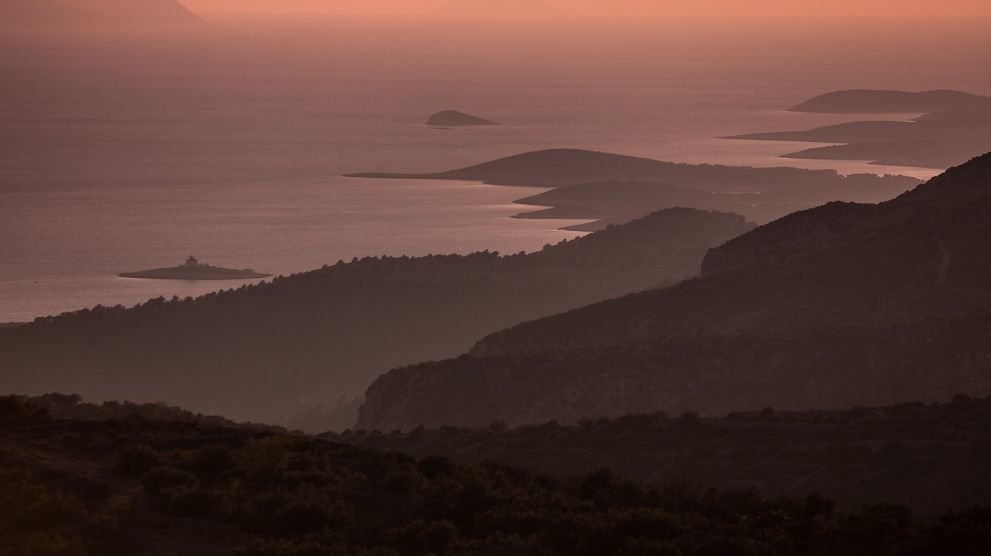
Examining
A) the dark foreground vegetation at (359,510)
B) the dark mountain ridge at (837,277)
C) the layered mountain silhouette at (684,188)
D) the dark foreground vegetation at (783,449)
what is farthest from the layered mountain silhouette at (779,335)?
the layered mountain silhouette at (684,188)

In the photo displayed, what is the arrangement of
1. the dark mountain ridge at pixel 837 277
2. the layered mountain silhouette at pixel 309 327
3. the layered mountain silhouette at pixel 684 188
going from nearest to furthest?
the dark mountain ridge at pixel 837 277
the layered mountain silhouette at pixel 309 327
the layered mountain silhouette at pixel 684 188

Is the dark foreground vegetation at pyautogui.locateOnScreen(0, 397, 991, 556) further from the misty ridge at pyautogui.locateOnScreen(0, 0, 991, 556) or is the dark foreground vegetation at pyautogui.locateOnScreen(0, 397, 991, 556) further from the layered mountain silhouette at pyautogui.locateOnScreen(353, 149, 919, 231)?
the layered mountain silhouette at pyautogui.locateOnScreen(353, 149, 919, 231)

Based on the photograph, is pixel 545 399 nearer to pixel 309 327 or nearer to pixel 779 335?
pixel 779 335

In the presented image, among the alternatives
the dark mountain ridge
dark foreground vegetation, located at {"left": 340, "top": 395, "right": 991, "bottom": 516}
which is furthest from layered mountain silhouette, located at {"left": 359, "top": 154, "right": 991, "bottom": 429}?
dark foreground vegetation, located at {"left": 340, "top": 395, "right": 991, "bottom": 516}

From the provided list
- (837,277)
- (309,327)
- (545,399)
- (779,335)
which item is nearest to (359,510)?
(545,399)

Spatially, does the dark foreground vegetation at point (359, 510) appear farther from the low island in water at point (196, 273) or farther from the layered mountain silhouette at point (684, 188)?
the layered mountain silhouette at point (684, 188)

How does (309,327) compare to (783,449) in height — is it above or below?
above

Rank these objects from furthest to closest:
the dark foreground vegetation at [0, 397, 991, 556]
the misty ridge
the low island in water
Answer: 1. the low island in water
2. the misty ridge
3. the dark foreground vegetation at [0, 397, 991, 556]
